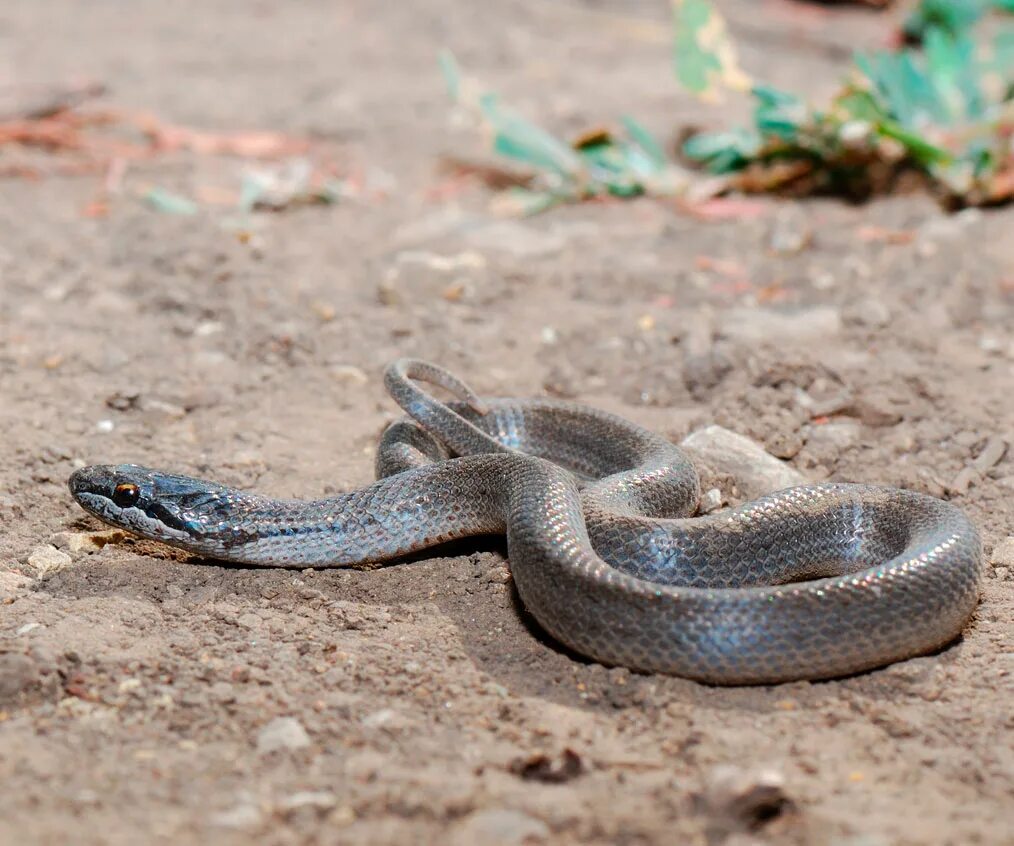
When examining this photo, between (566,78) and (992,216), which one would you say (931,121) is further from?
(566,78)

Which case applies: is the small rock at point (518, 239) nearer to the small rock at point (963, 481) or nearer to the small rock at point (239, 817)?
the small rock at point (963, 481)

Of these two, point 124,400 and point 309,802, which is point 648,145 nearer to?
point 124,400

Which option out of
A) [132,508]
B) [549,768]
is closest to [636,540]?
[549,768]

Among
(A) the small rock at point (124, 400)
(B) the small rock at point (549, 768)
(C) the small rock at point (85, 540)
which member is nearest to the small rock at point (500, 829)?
(B) the small rock at point (549, 768)

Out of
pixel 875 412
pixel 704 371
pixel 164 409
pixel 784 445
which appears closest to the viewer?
pixel 784 445

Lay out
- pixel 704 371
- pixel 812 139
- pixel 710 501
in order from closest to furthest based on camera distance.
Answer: pixel 710 501
pixel 704 371
pixel 812 139

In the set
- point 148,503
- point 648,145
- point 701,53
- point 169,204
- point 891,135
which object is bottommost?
point 148,503
